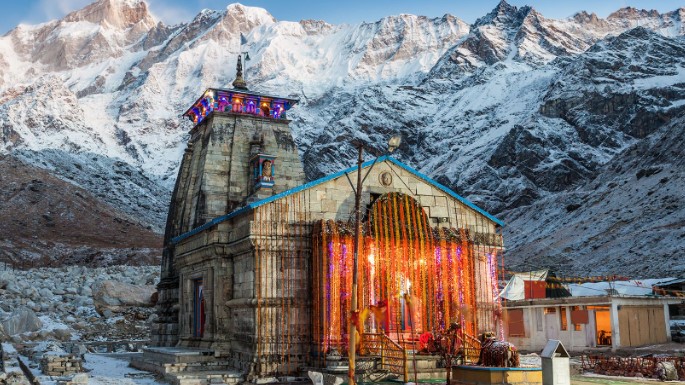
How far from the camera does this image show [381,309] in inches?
700

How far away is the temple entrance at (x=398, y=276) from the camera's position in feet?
72.0

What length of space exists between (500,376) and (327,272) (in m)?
6.69

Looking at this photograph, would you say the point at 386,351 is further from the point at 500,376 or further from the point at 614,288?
the point at 614,288

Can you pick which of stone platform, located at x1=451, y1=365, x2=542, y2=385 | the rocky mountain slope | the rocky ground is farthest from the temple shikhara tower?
the rocky mountain slope

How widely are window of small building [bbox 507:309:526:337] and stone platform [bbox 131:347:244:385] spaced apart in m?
18.4

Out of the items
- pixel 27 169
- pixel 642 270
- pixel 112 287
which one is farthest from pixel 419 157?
pixel 112 287

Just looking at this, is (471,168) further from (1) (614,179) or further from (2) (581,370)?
(2) (581,370)

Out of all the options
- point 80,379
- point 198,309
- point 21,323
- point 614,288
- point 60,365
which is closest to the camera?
point 80,379

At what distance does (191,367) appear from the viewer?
22734 mm

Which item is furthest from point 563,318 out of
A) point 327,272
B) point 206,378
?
point 206,378

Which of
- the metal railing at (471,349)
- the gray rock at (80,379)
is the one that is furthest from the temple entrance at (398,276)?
the gray rock at (80,379)

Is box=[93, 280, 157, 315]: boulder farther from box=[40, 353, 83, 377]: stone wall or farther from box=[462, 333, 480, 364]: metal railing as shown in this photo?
box=[462, 333, 480, 364]: metal railing

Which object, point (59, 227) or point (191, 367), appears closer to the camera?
point (191, 367)

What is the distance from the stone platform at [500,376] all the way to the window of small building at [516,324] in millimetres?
18445
